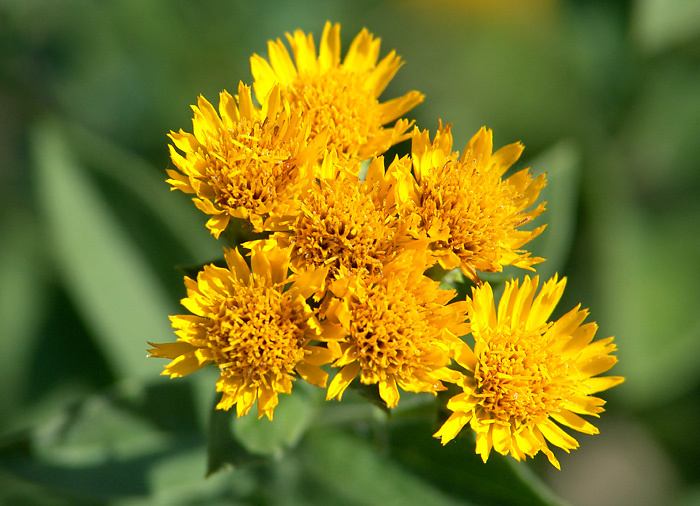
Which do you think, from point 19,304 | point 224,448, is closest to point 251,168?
point 224,448

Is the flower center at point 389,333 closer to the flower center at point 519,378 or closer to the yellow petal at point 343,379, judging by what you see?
the yellow petal at point 343,379

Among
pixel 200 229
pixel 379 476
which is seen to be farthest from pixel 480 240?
pixel 200 229

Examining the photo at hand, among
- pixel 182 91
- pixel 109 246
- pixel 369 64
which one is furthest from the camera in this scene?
pixel 182 91

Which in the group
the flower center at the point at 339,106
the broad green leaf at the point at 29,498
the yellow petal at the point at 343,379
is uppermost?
the flower center at the point at 339,106

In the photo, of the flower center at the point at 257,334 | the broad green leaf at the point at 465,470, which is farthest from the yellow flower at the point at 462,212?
the broad green leaf at the point at 465,470

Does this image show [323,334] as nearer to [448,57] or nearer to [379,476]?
[379,476]

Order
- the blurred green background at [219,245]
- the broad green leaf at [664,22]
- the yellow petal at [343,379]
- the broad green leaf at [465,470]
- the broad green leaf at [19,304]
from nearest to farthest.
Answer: the yellow petal at [343,379]
the broad green leaf at [465,470]
the blurred green background at [219,245]
the broad green leaf at [19,304]
the broad green leaf at [664,22]

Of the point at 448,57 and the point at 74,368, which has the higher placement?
the point at 448,57
